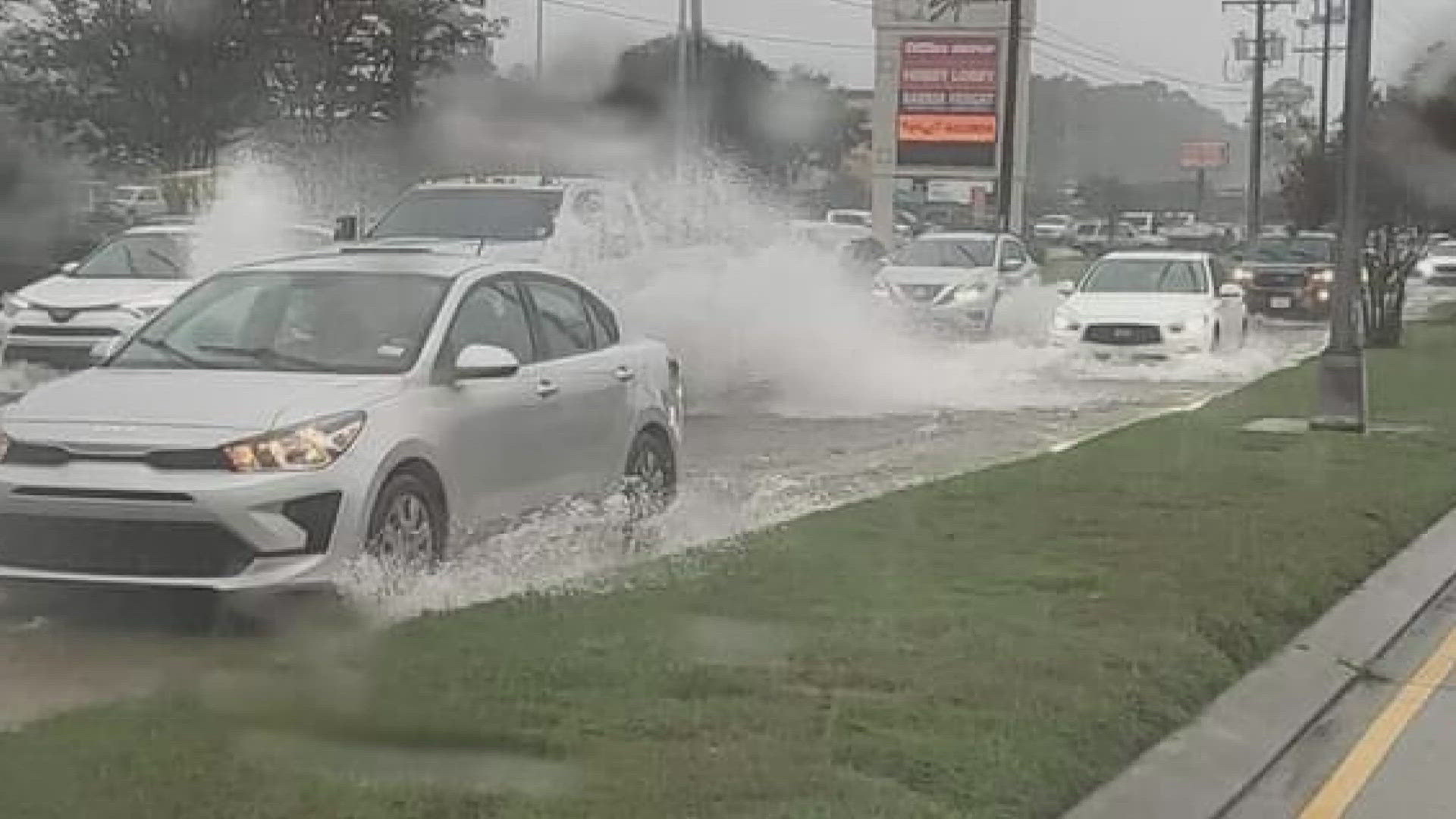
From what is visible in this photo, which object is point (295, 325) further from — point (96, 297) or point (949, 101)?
point (949, 101)

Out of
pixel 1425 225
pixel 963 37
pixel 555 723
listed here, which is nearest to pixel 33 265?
pixel 555 723

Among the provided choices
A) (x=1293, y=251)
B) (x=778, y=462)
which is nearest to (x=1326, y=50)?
(x=1293, y=251)

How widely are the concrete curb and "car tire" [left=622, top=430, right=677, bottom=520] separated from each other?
3.39m

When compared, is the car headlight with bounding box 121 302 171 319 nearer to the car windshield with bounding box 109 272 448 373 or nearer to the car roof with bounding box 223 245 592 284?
the car roof with bounding box 223 245 592 284

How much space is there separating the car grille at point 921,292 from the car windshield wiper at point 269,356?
19.4 meters

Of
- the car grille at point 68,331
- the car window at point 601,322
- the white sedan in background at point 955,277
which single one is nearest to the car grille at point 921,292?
the white sedan in background at point 955,277

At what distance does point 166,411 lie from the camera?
328 inches

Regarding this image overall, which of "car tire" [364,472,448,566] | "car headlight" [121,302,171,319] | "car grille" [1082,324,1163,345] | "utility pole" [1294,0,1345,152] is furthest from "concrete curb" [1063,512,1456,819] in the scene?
"utility pole" [1294,0,1345,152]

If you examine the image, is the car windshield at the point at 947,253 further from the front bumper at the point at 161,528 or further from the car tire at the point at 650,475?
the front bumper at the point at 161,528

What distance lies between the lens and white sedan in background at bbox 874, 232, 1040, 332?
92.8 ft

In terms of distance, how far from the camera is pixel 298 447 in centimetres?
829

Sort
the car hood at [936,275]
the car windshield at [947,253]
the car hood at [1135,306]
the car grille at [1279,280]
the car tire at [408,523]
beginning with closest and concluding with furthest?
the car tire at [408,523]
the car hood at [1135,306]
the car hood at [936,275]
the car windshield at [947,253]
the car grille at [1279,280]

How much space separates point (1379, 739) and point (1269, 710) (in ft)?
1.30

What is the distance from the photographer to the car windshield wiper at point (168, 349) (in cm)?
916
